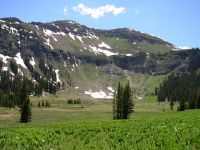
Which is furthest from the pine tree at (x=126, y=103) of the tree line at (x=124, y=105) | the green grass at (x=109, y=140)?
the green grass at (x=109, y=140)

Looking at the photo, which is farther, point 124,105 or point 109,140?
point 124,105

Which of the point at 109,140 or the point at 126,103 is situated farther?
the point at 126,103

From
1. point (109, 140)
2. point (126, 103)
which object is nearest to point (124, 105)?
point (126, 103)

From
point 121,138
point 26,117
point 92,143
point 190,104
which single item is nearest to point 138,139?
point 121,138

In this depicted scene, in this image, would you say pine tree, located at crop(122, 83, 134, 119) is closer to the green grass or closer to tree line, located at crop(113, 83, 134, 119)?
tree line, located at crop(113, 83, 134, 119)

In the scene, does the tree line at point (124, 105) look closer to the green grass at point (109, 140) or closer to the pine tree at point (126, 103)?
the pine tree at point (126, 103)

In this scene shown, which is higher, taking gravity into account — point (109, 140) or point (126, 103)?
point (126, 103)

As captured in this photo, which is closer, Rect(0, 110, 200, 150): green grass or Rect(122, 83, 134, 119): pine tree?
Rect(0, 110, 200, 150): green grass

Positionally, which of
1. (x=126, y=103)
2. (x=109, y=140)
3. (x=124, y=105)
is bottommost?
(x=109, y=140)

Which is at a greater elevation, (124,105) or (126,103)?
(126,103)

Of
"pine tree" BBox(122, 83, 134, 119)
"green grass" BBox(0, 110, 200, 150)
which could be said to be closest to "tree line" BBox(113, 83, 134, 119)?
"pine tree" BBox(122, 83, 134, 119)

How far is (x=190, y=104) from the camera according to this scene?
14225cm

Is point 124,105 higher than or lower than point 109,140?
higher

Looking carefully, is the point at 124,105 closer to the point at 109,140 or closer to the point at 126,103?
the point at 126,103
